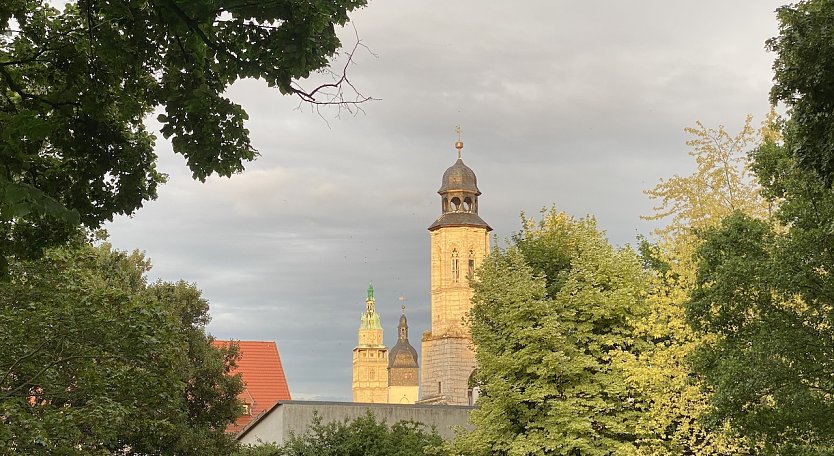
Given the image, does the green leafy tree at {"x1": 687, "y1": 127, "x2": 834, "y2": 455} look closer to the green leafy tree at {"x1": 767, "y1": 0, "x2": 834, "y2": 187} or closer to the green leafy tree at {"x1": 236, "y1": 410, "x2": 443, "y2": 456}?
the green leafy tree at {"x1": 767, "y1": 0, "x2": 834, "y2": 187}

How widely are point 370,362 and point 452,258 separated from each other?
315 ft

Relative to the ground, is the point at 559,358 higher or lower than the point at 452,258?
lower

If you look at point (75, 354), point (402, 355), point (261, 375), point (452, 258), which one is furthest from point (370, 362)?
point (75, 354)

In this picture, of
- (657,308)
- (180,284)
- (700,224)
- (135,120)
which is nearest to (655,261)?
(657,308)

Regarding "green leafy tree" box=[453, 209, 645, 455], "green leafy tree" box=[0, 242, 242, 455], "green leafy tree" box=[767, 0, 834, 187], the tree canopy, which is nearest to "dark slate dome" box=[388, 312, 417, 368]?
"green leafy tree" box=[453, 209, 645, 455]

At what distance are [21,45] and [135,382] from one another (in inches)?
422

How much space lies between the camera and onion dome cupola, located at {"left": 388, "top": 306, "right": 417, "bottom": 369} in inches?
6634

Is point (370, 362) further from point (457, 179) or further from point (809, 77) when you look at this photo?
point (809, 77)

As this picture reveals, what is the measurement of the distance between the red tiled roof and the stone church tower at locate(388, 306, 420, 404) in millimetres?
102632

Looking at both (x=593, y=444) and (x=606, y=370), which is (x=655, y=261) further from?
(x=593, y=444)

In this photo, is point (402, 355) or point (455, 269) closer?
point (455, 269)

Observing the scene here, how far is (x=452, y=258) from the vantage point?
102688 mm

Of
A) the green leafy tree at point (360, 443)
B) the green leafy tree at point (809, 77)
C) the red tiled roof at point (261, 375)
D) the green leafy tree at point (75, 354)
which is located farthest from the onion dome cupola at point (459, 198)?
the green leafy tree at point (809, 77)

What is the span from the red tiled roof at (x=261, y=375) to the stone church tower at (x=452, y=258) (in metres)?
37.0
